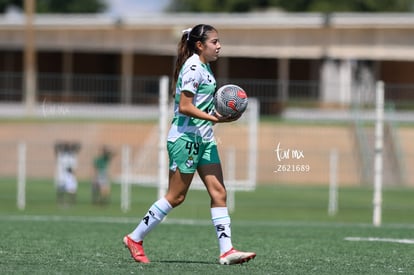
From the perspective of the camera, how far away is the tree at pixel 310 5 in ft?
241

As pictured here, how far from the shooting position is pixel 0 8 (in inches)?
3366

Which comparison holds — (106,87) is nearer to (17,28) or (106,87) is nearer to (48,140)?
(48,140)

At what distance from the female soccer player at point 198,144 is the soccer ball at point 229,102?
2.4 inches

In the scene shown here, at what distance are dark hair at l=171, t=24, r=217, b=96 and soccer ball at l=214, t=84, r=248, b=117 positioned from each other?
0.44 m

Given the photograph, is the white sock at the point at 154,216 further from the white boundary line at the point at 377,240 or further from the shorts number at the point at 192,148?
the white boundary line at the point at 377,240

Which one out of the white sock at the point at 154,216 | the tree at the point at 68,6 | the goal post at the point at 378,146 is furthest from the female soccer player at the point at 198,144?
the tree at the point at 68,6

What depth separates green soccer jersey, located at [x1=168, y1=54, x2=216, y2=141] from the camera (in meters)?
10.1

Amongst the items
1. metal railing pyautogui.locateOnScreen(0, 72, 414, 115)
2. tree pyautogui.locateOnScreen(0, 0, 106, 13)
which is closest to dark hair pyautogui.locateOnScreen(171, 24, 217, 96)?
metal railing pyautogui.locateOnScreen(0, 72, 414, 115)

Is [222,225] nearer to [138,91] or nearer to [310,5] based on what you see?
[138,91]

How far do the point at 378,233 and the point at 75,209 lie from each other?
14.8m

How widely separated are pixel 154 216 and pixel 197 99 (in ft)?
3.56

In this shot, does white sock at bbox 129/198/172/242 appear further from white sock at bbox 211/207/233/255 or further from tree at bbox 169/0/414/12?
tree at bbox 169/0/414/12

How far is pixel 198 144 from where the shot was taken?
10195 mm

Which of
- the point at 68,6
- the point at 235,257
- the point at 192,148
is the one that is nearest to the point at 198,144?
the point at 192,148
